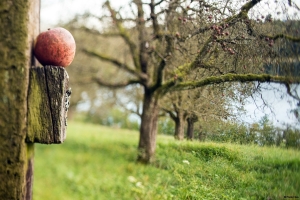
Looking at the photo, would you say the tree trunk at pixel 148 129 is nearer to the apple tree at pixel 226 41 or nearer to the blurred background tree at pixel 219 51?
the blurred background tree at pixel 219 51

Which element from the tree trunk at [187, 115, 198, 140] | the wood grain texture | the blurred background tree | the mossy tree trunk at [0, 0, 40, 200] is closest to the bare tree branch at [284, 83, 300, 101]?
the blurred background tree

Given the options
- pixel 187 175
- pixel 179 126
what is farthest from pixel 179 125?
pixel 187 175

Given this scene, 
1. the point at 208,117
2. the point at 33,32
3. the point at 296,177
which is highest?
the point at 33,32

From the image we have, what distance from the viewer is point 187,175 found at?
86.6 inches

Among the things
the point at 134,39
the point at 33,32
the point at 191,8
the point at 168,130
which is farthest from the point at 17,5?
the point at 134,39

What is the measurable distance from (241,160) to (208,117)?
379mm

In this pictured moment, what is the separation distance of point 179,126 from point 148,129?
156 cm

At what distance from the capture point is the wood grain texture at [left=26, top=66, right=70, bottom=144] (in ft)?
7.63

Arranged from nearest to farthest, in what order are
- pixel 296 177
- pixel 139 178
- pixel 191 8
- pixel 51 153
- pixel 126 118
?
pixel 296 177 < pixel 191 8 < pixel 139 178 < pixel 126 118 < pixel 51 153

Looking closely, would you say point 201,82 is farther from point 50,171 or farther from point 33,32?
point 50,171

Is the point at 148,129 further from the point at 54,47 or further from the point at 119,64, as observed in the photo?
the point at 54,47

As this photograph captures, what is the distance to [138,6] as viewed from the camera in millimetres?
3994

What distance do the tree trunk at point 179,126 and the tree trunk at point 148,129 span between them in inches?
41.5

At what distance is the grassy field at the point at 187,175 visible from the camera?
1.82m
